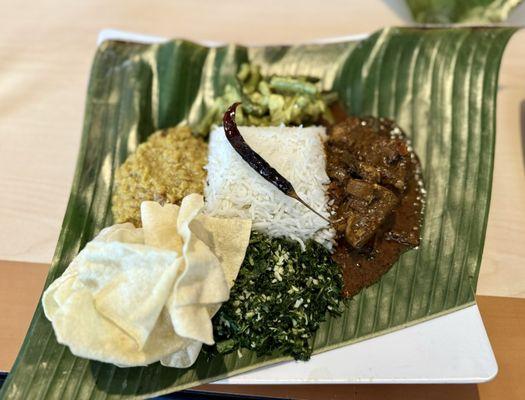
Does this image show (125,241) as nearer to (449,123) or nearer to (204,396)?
(204,396)

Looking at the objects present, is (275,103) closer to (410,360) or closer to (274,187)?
(274,187)

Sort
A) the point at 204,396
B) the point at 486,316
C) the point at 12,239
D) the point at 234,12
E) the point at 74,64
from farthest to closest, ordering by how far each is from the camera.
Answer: the point at 234,12, the point at 74,64, the point at 12,239, the point at 486,316, the point at 204,396

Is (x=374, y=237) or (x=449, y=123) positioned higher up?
(x=449, y=123)

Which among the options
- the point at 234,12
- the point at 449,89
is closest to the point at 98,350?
the point at 449,89

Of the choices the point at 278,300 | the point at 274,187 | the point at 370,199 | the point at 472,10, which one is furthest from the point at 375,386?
the point at 472,10

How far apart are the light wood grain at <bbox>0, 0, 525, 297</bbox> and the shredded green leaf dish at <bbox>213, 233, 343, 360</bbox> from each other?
1307 millimetres

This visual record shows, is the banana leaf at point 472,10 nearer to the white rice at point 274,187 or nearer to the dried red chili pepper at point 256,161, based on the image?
the white rice at point 274,187

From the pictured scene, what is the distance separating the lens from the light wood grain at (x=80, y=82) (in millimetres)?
3518

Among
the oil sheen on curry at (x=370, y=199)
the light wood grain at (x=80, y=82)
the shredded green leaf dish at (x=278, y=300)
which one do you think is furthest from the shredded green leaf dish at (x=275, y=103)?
the shredded green leaf dish at (x=278, y=300)

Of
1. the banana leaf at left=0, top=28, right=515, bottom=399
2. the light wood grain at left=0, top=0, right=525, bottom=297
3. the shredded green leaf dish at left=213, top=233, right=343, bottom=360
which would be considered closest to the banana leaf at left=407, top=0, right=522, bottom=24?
the light wood grain at left=0, top=0, right=525, bottom=297

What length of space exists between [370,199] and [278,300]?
1.02 meters

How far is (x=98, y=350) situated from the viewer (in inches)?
96.0

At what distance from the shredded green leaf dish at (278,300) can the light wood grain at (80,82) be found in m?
1.31

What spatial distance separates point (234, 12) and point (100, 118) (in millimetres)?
2201
